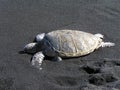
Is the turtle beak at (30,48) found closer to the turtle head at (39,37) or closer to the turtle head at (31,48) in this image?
the turtle head at (31,48)

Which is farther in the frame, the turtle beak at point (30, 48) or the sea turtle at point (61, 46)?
the turtle beak at point (30, 48)

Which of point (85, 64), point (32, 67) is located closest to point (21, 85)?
point (32, 67)

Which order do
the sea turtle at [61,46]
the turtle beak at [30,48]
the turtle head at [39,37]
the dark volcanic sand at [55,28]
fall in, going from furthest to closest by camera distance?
the turtle head at [39,37]
the turtle beak at [30,48]
the sea turtle at [61,46]
the dark volcanic sand at [55,28]

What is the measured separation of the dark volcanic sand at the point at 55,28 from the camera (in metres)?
6.10

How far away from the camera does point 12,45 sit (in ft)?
24.8

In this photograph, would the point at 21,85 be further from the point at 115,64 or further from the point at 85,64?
the point at 115,64

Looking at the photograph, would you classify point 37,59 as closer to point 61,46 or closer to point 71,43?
point 61,46

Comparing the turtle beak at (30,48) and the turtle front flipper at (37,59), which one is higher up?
the turtle beak at (30,48)

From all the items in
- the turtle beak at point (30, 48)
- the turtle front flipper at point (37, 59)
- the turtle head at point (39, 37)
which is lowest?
the turtle front flipper at point (37, 59)

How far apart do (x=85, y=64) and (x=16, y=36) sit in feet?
6.84

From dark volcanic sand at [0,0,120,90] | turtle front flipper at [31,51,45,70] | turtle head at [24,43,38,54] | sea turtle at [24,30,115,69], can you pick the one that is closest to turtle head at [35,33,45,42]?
sea turtle at [24,30,115,69]

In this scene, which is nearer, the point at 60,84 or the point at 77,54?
the point at 60,84

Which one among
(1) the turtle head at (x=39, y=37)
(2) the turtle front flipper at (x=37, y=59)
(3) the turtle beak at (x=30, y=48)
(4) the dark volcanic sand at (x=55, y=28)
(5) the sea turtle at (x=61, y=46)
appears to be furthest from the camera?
(1) the turtle head at (x=39, y=37)

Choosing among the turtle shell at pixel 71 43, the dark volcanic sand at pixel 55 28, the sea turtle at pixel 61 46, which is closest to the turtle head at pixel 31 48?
the sea turtle at pixel 61 46
